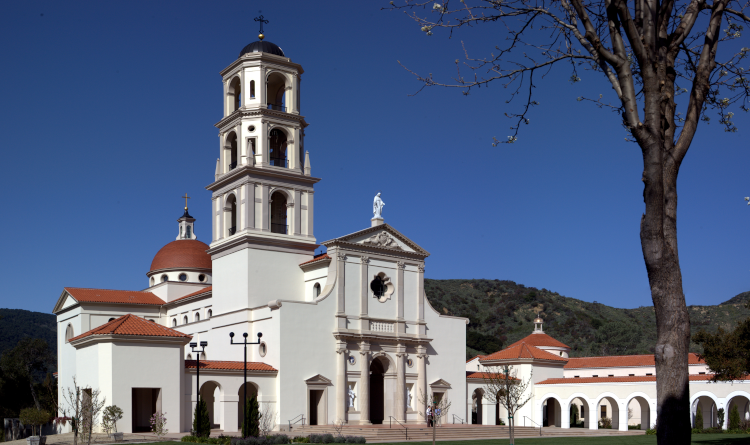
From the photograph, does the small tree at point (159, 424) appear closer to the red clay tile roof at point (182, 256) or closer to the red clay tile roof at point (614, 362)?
the red clay tile roof at point (182, 256)

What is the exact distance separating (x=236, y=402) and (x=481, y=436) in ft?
44.2

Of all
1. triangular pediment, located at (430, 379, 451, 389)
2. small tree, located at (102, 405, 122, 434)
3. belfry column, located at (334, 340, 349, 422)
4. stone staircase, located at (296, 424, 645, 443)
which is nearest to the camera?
small tree, located at (102, 405, 122, 434)

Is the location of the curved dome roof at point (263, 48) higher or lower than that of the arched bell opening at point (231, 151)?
higher

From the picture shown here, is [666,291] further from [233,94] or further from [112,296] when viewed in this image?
[112,296]

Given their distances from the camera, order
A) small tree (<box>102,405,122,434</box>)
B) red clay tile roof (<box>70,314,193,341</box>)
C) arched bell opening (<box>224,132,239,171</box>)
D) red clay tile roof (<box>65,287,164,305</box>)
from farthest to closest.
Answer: red clay tile roof (<box>65,287,164,305</box>) → arched bell opening (<box>224,132,239,171</box>) → red clay tile roof (<box>70,314,193,341</box>) → small tree (<box>102,405,122,434</box>)

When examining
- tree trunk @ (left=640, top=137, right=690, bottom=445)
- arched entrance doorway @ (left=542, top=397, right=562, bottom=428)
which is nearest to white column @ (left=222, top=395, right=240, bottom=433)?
arched entrance doorway @ (left=542, top=397, right=562, bottom=428)

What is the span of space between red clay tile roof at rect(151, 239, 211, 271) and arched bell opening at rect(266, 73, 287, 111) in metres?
16.4

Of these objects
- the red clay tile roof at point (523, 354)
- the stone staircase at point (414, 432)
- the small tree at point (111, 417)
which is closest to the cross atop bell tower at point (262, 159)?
the stone staircase at point (414, 432)

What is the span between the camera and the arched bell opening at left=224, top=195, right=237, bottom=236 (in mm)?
50312

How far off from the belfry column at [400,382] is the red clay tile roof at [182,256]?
2147 cm

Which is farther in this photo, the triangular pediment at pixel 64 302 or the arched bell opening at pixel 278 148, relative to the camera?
the triangular pediment at pixel 64 302

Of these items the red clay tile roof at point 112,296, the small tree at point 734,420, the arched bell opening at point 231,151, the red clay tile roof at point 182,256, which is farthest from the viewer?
the red clay tile roof at point 182,256

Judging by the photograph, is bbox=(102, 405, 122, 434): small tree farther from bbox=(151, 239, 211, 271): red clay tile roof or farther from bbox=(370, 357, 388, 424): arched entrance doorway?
bbox=(151, 239, 211, 271): red clay tile roof

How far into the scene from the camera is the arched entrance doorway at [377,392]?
49.2 metres
